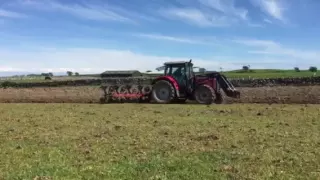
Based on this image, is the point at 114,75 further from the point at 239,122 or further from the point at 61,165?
the point at 61,165

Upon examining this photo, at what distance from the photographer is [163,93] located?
95.4 feet

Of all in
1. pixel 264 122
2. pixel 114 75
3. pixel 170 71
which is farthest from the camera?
pixel 114 75

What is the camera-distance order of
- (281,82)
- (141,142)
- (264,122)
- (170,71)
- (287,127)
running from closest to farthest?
(141,142)
(287,127)
(264,122)
(170,71)
(281,82)

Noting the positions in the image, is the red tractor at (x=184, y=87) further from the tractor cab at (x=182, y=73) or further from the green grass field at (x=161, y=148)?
the green grass field at (x=161, y=148)

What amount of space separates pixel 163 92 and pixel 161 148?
Result: 17734mm

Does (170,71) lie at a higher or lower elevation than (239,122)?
higher

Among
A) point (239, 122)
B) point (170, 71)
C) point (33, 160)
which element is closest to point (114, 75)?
point (170, 71)

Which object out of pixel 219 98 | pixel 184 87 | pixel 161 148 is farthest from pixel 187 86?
pixel 161 148

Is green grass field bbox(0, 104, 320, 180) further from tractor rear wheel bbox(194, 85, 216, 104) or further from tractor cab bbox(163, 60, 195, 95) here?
tractor cab bbox(163, 60, 195, 95)

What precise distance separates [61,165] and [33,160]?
0.93 m

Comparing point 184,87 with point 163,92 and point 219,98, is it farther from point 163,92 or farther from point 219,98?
point 219,98

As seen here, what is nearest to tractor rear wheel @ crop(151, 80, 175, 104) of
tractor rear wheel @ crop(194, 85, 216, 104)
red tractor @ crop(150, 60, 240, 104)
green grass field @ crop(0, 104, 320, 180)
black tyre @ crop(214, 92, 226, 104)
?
red tractor @ crop(150, 60, 240, 104)

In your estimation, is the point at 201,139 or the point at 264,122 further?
the point at 264,122

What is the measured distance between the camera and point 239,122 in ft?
55.3
